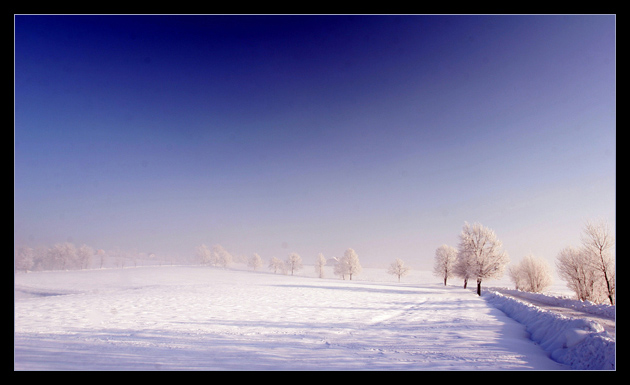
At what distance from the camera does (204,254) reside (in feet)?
381

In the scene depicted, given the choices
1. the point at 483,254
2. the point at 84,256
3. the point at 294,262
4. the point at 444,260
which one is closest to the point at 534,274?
the point at 444,260

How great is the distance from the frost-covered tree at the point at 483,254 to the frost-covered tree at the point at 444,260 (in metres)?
28.2

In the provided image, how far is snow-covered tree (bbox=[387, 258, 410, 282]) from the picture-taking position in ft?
278

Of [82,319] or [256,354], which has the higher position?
[256,354]

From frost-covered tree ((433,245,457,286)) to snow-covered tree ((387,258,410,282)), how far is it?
19316 mm

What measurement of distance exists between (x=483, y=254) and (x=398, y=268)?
52385 mm

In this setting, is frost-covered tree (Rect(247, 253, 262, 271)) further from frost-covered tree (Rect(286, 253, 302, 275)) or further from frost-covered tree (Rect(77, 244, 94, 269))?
frost-covered tree (Rect(77, 244, 94, 269))

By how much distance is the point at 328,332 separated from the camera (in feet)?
37.9

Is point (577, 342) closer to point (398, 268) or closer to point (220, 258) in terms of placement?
point (398, 268)
